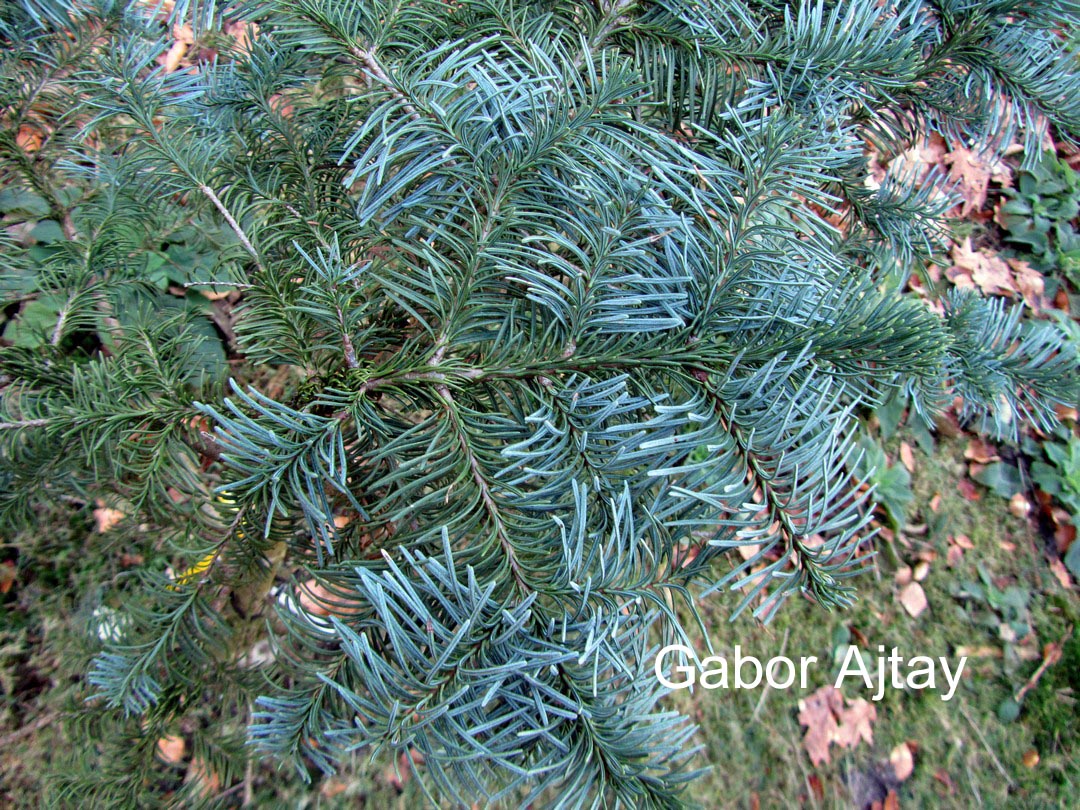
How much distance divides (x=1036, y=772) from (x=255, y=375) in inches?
106

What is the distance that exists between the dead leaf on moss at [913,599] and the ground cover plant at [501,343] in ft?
4.58

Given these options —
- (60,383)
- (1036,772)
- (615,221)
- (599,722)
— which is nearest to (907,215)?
(615,221)

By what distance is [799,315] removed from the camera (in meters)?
0.80

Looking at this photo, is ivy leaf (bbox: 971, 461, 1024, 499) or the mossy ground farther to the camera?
ivy leaf (bbox: 971, 461, 1024, 499)

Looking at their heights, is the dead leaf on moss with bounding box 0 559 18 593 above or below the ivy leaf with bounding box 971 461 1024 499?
above

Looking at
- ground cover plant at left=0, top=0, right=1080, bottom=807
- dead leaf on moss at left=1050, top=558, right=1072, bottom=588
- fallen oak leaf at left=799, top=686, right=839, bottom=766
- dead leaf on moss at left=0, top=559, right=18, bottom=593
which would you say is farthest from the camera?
dead leaf on moss at left=1050, top=558, right=1072, bottom=588

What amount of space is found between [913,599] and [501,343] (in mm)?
2020

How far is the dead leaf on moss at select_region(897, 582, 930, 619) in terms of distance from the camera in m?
2.22

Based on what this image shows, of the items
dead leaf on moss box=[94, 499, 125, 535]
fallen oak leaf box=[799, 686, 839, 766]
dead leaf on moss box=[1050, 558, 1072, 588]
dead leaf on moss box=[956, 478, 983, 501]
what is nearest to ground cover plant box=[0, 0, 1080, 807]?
dead leaf on moss box=[94, 499, 125, 535]

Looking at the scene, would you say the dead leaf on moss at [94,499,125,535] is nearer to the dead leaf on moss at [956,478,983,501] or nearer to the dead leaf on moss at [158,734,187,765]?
the dead leaf on moss at [158,734,187,765]

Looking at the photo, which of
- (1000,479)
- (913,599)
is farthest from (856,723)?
(1000,479)

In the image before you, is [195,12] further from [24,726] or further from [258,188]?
[24,726]

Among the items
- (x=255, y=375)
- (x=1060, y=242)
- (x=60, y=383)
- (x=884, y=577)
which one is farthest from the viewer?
(x=1060, y=242)

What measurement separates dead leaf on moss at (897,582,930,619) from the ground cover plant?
140 cm
